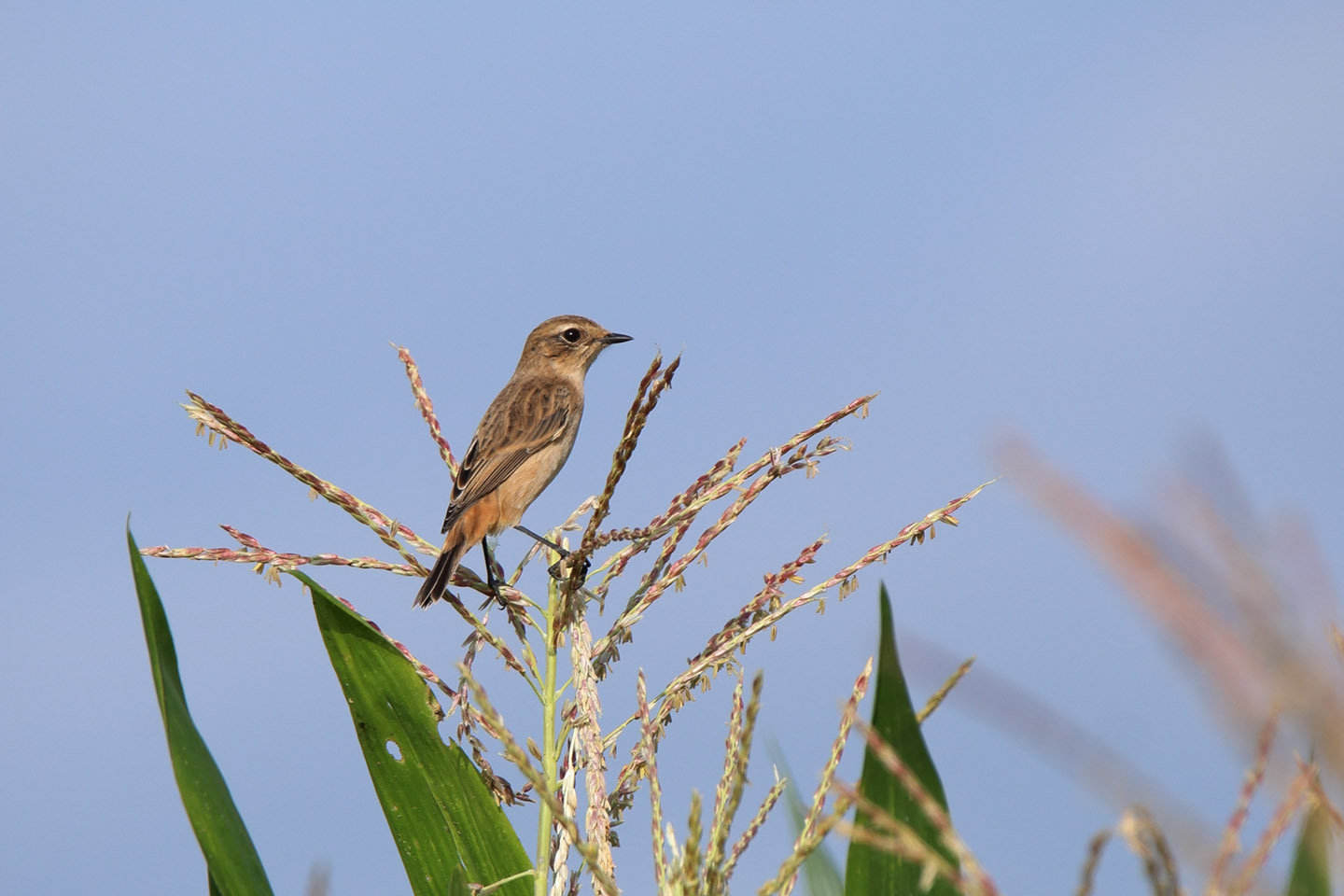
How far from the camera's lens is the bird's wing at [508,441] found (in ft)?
22.0

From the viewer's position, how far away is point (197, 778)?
2809 mm

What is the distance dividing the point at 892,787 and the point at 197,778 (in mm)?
1561

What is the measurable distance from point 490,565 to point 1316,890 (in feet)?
15.2

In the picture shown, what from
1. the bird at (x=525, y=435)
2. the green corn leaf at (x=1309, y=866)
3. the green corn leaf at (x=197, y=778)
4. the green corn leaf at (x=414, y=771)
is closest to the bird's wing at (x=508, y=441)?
the bird at (x=525, y=435)

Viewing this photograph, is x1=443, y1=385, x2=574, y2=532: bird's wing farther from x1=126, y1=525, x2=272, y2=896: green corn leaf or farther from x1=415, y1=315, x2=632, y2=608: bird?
x1=126, y1=525, x2=272, y2=896: green corn leaf

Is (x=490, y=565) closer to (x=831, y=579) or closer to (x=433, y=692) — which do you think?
(x=433, y=692)

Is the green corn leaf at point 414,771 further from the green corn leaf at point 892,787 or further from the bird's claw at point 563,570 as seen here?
the green corn leaf at point 892,787

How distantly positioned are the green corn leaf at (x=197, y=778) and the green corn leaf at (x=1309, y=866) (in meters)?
2.16

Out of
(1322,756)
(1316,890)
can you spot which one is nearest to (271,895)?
(1316,890)

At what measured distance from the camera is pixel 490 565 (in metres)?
6.34

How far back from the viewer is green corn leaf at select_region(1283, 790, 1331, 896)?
2.14 meters

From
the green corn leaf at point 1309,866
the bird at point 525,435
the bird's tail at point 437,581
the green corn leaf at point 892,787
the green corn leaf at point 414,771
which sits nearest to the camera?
the green corn leaf at point 1309,866

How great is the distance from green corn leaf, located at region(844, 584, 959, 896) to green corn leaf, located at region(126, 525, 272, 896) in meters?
1.38

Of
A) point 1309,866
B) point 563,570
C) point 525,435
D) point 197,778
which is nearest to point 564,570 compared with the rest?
point 563,570
